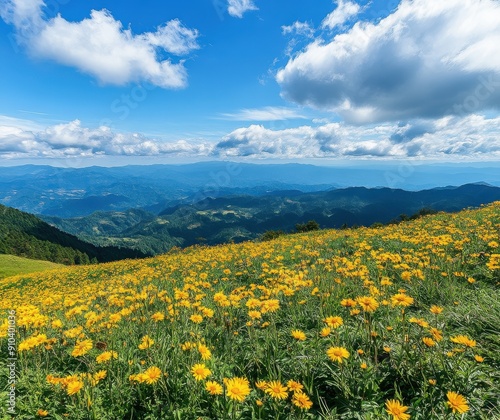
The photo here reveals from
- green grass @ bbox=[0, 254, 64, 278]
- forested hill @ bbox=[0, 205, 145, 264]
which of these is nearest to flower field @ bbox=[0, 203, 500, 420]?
green grass @ bbox=[0, 254, 64, 278]

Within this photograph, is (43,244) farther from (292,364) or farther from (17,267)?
(292,364)

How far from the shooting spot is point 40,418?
335 centimetres

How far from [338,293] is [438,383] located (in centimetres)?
289

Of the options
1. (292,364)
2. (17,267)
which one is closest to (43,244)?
(17,267)

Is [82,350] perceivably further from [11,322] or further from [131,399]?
[11,322]

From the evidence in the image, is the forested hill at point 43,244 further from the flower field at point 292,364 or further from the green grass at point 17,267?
the flower field at point 292,364

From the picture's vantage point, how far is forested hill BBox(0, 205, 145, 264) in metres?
115

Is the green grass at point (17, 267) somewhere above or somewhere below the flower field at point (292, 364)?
below

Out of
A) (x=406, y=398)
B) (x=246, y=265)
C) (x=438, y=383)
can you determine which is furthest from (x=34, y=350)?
(x=246, y=265)

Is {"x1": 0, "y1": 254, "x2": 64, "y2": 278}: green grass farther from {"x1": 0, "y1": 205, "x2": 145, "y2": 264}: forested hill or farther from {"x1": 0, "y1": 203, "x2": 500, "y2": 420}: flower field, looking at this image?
{"x1": 0, "y1": 205, "x2": 145, "y2": 264}: forested hill

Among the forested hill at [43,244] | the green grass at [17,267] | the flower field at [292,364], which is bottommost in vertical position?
the forested hill at [43,244]

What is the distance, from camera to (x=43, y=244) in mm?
125562

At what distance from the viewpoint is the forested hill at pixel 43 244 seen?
11481 cm

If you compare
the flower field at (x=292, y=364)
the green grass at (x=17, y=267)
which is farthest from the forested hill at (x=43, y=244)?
the flower field at (x=292, y=364)
